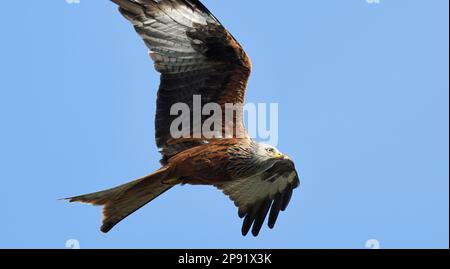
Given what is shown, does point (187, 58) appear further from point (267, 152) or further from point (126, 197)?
point (126, 197)

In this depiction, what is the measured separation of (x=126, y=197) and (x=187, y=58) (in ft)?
6.88

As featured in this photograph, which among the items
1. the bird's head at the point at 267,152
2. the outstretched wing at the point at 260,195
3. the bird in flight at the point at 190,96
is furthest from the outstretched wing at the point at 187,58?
the outstretched wing at the point at 260,195

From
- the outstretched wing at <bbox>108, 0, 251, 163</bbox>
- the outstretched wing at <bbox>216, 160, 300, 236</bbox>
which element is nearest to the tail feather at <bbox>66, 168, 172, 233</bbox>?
the outstretched wing at <bbox>108, 0, 251, 163</bbox>

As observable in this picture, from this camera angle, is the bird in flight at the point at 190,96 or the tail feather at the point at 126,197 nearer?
the tail feather at the point at 126,197

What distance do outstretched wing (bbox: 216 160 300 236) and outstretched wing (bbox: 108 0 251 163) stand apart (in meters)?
1.01

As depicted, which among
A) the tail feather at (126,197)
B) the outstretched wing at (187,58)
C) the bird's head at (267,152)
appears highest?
the outstretched wing at (187,58)

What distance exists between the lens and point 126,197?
18891 millimetres

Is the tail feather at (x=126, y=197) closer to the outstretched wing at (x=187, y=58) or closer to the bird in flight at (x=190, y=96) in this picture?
the bird in flight at (x=190, y=96)

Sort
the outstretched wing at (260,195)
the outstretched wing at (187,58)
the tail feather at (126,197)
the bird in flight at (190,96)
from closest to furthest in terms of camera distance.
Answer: the tail feather at (126,197)
the bird in flight at (190,96)
the outstretched wing at (187,58)
the outstretched wing at (260,195)

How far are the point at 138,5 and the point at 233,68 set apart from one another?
1.56 m

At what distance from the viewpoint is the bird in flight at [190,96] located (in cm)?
1884

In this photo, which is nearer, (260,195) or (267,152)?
(267,152)

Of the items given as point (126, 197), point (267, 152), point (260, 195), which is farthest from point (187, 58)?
point (260, 195)
